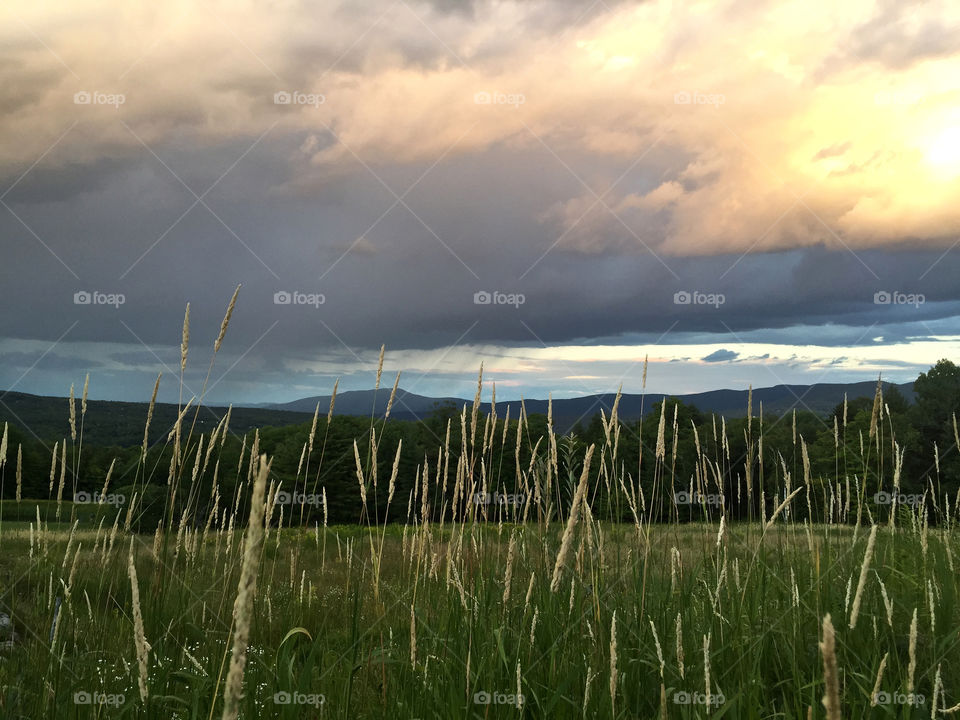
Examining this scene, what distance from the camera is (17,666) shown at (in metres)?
3.27

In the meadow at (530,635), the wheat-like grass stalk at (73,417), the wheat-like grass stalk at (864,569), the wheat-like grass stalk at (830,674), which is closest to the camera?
the wheat-like grass stalk at (830,674)

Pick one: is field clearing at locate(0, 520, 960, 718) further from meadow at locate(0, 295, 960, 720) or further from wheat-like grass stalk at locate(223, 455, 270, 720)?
wheat-like grass stalk at locate(223, 455, 270, 720)

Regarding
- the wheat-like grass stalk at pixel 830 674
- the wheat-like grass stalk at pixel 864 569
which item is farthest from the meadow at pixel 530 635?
the wheat-like grass stalk at pixel 830 674

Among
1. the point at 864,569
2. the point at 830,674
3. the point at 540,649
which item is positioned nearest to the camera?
the point at 830,674

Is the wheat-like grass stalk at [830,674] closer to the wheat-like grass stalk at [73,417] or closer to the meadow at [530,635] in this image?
the meadow at [530,635]

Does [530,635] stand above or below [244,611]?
below

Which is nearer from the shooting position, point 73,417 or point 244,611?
point 244,611

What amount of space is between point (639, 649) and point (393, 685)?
1.07 meters

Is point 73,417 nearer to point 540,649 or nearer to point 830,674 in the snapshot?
point 540,649

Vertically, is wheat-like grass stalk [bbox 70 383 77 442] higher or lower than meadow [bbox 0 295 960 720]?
higher

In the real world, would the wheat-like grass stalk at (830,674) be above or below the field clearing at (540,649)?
above

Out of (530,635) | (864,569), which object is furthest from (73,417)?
(864,569)

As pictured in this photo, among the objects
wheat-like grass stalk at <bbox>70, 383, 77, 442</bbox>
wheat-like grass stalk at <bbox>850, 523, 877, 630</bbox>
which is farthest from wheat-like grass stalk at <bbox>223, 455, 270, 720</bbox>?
wheat-like grass stalk at <bbox>70, 383, 77, 442</bbox>

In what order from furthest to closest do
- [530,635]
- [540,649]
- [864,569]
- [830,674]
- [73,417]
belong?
[73,417] → [540,649] → [530,635] → [864,569] → [830,674]
